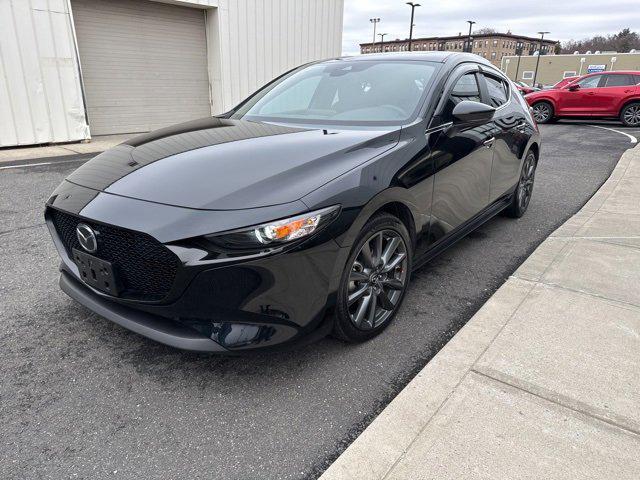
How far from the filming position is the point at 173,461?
184 centimetres

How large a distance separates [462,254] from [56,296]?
3116 millimetres

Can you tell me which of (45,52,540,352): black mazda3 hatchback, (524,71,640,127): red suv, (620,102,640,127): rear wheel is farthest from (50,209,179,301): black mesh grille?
(620,102,640,127): rear wheel

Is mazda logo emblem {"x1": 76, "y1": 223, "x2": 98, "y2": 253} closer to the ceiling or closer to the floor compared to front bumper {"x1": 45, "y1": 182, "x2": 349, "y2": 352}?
closer to the ceiling

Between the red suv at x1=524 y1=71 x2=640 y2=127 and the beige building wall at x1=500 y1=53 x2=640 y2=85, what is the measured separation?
5592cm

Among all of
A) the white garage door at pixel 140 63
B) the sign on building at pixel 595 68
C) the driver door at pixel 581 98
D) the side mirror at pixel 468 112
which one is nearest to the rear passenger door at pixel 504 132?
the side mirror at pixel 468 112

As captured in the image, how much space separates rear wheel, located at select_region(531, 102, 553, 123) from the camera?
598 inches

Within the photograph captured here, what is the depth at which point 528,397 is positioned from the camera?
85.2 inches

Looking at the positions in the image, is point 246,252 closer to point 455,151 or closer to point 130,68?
point 455,151

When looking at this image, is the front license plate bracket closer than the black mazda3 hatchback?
No

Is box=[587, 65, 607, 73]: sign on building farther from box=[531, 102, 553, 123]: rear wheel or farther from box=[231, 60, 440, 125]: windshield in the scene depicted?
box=[231, 60, 440, 125]: windshield

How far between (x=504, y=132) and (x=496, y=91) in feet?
1.55

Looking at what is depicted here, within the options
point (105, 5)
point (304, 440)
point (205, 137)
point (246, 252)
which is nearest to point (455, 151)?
point (205, 137)

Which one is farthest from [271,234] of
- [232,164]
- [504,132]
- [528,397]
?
[504,132]

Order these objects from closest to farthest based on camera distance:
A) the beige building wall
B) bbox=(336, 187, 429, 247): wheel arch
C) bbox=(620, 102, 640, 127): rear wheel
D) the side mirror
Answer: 1. bbox=(336, 187, 429, 247): wheel arch
2. the side mirror
3. bbox=(620, 102, 640, 127): rear wheel
4. the beige building wall
